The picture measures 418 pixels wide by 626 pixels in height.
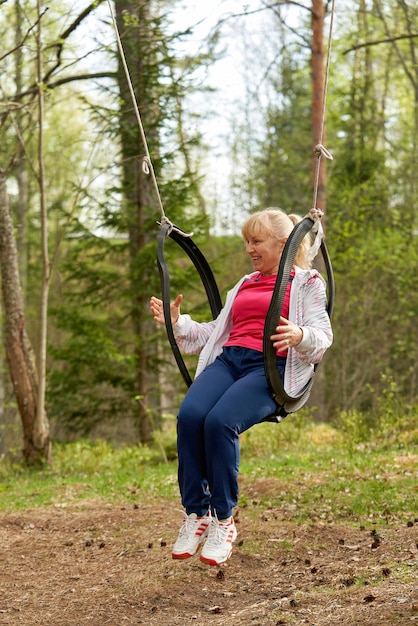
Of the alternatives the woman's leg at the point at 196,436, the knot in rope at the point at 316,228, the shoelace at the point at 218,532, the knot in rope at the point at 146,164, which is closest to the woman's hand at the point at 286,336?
the woman's leg at the point at 196,436

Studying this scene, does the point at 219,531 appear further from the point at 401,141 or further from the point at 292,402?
the point at 401,141

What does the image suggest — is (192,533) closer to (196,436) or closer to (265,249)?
(196,436)

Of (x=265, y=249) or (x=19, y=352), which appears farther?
(x=19, y=352)

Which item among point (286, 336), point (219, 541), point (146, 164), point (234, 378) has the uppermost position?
point (146, 164)

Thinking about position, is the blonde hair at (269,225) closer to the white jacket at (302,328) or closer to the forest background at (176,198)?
the white jacket at (302,328)

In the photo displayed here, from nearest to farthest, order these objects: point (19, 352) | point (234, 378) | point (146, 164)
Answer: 1. point (234, 378)
2. point (146, 164)
3. point (19, 352)

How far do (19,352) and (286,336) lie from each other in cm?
520

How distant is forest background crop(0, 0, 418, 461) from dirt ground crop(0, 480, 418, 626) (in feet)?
9.46

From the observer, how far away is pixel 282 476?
648cm

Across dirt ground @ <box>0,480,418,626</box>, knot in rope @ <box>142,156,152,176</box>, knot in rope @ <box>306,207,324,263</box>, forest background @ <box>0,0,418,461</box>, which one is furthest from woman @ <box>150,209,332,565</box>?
forest background @ <box>0,0,418,461</box>

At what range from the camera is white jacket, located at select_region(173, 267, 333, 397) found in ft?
11.7

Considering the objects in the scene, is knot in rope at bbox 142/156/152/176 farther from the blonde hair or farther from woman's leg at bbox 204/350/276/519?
woman's leg at bbox 204/350/276/519

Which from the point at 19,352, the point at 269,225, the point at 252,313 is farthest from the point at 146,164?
the point at 19,352

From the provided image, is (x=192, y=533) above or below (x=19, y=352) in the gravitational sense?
below
